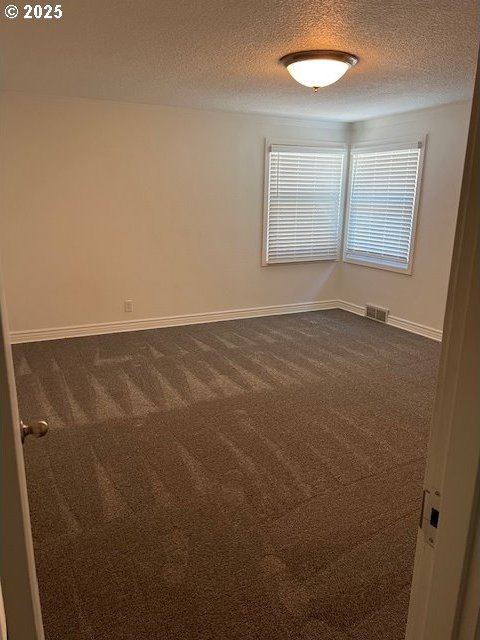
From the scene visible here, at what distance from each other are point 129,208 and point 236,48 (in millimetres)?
2475

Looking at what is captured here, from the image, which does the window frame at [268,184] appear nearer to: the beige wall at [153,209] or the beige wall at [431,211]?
the beige wall at [153,209]

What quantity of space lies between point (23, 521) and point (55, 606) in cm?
Answer: 116

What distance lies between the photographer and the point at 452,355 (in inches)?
28.1

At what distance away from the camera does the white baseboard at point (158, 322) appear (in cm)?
499

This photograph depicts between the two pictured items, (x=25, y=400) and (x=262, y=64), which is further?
(x=25, y=400)

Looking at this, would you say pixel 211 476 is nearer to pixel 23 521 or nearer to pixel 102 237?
pixel 23 521

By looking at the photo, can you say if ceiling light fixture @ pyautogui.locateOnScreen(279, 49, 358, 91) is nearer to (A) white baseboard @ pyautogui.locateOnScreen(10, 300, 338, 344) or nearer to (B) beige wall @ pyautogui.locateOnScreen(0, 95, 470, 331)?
(B) beige wall @ pyautogui.locateOnScreen(0, 95, 470, 331)

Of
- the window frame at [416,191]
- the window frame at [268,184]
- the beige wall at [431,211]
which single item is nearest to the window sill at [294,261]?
the window frame at [268,184]

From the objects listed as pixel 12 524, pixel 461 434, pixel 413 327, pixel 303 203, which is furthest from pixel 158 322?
pixel 461 434

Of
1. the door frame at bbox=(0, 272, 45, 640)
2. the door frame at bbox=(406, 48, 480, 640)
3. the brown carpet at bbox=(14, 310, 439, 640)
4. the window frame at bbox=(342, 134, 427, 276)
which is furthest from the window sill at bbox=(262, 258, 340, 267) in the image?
the door frame at bbox=(406, 48, 480, 640)

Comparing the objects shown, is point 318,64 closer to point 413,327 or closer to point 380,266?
point 380,266

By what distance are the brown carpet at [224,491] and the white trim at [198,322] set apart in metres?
0.50

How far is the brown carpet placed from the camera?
1.82 metres

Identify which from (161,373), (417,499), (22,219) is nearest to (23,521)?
(417,499)
